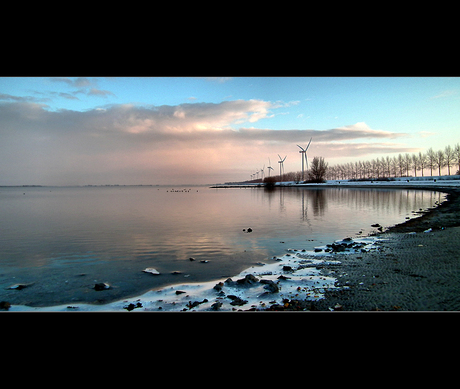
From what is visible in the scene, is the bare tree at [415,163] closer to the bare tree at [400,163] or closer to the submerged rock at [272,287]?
the bare tree at [400,163]

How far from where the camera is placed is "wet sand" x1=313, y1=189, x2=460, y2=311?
13.5 feet

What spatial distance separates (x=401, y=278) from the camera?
17.2 ft

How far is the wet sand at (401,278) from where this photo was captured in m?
4.12

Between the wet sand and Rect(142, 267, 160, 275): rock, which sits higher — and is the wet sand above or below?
above

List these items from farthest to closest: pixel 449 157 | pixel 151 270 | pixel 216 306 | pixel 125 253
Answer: pixel 449 157 → pixel 125 253 → pixel 151 270 → pixel 216 306

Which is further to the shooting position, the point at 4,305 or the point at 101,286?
the point at 101,286

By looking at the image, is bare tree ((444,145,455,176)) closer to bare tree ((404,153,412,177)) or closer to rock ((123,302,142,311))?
bare tree ((404,153,412,177))

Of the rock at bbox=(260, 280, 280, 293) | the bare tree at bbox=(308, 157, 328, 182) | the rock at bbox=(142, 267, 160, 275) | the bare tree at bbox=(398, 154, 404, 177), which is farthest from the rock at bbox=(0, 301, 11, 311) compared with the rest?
the bare tree at bbox=(398, 154, 404, 177)

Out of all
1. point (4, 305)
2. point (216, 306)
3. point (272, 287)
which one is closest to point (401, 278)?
point (272, 287)

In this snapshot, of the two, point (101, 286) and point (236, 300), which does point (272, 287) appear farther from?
point (101, 286)

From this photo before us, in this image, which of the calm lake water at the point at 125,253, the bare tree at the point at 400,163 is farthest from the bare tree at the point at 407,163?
the calm lake water at the point at 125,253
